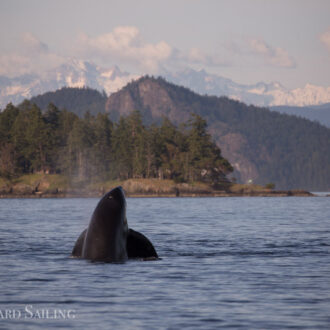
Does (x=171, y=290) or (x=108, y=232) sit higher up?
(x=108, y=232)

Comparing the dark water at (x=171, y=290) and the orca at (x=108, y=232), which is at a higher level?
the orca at (x=108, y=232)

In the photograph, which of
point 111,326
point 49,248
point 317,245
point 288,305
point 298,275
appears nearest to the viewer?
point 111,326

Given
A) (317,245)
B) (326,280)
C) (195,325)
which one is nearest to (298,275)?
(326,280)

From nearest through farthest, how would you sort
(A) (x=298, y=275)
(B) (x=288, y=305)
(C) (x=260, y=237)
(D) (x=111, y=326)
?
(D) (x=111, y=326) → (B) (x=288, y=305) → (A) (x=298, y=275) → (C) (x=260, y=237)

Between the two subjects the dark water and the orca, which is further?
the orca

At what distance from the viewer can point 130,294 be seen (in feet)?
54.3

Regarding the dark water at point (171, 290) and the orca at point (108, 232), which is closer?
the dark water at point (171, 290)

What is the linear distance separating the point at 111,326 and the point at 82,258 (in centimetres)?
599

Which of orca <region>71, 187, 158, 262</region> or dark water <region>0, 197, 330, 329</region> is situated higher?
orca <region>71, 187, 158, 262</region>

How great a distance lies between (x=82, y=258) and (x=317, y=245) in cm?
1537

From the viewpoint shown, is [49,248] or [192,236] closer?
[49,248]

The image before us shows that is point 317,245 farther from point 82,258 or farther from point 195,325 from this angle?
point 195,325

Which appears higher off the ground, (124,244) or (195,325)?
(124,244)

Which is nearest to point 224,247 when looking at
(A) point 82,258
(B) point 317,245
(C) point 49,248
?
(B) point 317,245
